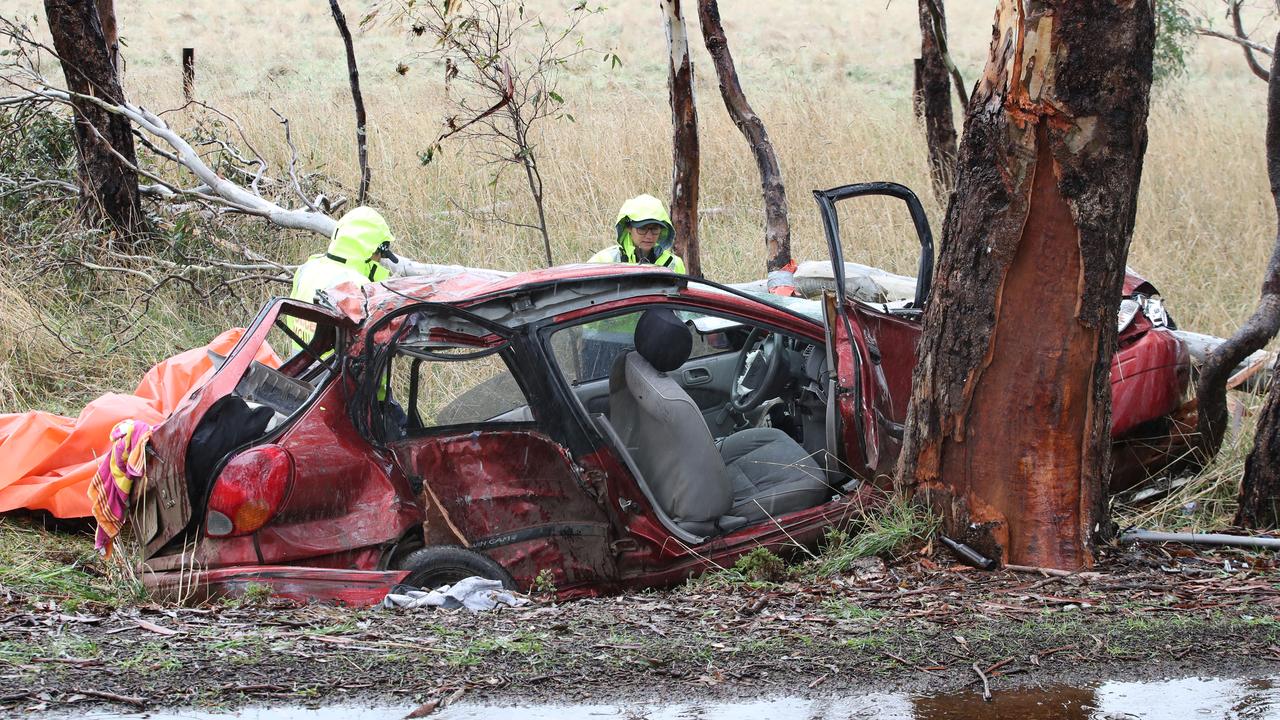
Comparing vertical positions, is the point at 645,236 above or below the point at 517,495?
above

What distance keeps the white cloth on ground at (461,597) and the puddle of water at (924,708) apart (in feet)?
3.49

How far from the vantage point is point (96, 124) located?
9.80 m

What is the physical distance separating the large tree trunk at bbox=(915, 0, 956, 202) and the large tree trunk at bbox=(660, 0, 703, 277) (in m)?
2.87

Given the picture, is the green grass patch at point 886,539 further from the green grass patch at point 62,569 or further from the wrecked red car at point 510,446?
the green grass patch at point 62,569

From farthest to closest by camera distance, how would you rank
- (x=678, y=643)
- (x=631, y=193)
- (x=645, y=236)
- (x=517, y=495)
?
(x=631, y=193)
(x=645, y=236)
(x=517, y=495)
(x=678, y=643)

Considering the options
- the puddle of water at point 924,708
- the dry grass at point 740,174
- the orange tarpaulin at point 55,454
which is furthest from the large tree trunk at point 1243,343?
the orange tarpaulin at point 55,454

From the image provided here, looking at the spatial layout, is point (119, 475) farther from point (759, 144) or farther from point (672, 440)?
point (759, 144)

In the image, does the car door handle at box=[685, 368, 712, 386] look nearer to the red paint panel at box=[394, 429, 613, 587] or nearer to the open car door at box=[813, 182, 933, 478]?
the open car door at box=[813, 182, 933, 478]

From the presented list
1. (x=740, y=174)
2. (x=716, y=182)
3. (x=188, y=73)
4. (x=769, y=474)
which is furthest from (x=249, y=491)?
(x=188, y=73)

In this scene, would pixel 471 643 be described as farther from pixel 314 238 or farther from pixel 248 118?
pixel 248 118

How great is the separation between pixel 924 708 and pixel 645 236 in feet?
16.3

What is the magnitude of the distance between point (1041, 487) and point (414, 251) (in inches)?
313

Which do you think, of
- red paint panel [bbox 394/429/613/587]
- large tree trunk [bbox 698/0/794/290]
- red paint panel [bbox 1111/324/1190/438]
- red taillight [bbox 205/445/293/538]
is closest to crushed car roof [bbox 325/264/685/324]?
red paint panel [bbox 394/429/613/587]

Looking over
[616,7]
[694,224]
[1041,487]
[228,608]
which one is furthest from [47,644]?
[616,7]
